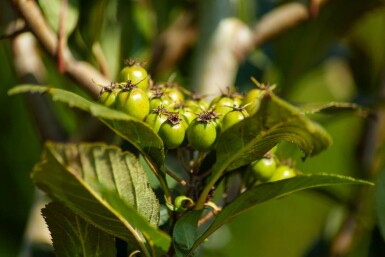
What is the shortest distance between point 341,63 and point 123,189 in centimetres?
130

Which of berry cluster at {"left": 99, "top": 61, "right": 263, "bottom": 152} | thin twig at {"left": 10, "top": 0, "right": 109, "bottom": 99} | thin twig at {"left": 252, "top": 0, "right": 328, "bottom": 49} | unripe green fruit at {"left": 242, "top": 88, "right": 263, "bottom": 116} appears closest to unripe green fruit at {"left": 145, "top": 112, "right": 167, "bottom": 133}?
berry cluster at {"left": 99, "top": 61, "right": 263, "bottom": 152}

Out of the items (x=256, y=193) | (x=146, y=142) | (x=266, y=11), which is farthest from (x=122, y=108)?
(x=266, y=11)

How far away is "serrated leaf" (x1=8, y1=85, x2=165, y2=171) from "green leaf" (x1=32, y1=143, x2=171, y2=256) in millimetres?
23

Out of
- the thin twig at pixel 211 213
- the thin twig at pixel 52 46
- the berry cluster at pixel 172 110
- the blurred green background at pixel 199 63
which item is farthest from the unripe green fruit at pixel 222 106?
the blurred green background at pixel 199 63

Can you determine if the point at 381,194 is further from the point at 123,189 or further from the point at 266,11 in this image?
the point at 266,11

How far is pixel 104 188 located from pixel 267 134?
0.56 ft

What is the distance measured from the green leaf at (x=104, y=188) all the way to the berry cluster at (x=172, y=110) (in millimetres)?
55

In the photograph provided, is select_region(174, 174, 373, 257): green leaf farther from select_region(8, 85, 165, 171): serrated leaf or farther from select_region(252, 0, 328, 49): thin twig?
select_region(252, 0, 328, 49): thin twig

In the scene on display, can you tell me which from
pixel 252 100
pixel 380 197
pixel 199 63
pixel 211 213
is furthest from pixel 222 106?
pixel 199 63

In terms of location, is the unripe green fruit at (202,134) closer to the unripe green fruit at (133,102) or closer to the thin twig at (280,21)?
the unripe green fruit at (133,102)

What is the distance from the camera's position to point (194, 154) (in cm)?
81

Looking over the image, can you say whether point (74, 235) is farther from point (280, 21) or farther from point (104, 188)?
point (280, 21)

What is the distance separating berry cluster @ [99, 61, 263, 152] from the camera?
67cm

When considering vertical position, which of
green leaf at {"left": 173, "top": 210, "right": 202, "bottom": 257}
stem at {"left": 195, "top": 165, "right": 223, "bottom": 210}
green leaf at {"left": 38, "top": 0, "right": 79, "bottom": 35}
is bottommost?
green leaf at {"left": 173, "top": 210, "right": 202, "bottom": 257}
